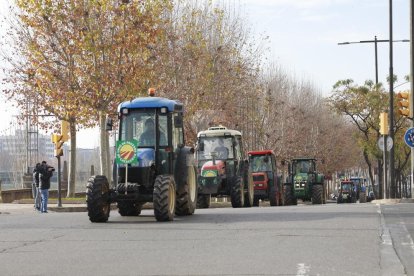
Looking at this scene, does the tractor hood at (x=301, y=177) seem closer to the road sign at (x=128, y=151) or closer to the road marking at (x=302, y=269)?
the road sign at (x=128, y=151)

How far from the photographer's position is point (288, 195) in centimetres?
4434

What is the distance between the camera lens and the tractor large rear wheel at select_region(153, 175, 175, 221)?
61.7 feet

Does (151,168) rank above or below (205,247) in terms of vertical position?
above

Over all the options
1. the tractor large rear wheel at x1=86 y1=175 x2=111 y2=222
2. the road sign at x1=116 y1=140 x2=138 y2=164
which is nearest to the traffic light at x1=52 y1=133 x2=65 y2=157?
the tractor large rear wheel at x1=86 y1=175 x2=111 y2=222

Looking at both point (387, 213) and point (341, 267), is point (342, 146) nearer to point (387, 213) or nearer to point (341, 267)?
point (387, 213)

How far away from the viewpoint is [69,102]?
40188 millimetres

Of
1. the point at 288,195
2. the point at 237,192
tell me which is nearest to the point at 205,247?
the point at 237,192

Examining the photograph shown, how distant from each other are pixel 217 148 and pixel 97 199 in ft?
45.6

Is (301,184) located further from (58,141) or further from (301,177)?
(58,141)

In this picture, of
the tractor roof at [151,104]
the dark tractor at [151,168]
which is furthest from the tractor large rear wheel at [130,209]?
the tractor roof at [151,104]

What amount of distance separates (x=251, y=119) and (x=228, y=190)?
31.8 meters

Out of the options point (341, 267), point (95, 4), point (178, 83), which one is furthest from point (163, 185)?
point (178, 83)

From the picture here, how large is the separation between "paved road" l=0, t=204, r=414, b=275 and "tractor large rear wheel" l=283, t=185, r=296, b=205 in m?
24.1

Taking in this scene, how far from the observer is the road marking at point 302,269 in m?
10.4
